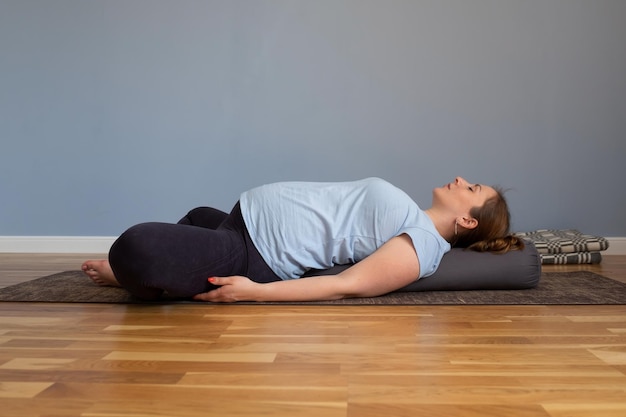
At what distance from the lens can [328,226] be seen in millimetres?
1925

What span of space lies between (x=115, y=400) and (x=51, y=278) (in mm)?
1606

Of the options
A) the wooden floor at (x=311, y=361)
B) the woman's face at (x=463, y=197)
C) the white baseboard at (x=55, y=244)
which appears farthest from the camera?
the white baseboard at (x=55, y=244)

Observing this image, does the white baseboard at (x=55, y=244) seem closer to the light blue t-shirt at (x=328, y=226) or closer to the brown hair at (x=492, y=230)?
the light blue t-shirt at (x=328, y=226)

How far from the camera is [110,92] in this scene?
3621 millimetres

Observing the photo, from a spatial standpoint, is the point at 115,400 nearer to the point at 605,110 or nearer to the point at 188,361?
the point at 188,361

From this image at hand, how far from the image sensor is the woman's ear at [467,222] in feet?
6.75

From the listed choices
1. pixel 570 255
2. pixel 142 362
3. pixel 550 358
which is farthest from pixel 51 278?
pixel 570 255

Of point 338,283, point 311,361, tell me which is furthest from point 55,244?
point 311,361

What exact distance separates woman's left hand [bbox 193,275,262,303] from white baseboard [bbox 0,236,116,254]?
2074 mm

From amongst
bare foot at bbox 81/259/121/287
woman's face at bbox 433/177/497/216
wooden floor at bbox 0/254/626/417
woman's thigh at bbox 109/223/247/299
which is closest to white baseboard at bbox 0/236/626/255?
bare foot at bbox 81/259/121/287

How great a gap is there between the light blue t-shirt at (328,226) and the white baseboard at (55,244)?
1.99 meters

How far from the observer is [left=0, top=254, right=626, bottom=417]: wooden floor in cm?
90

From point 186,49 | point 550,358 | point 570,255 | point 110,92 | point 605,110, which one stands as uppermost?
point 186,49

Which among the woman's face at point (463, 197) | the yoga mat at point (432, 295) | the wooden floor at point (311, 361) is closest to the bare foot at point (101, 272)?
the yoga mat at point (432, 295)
